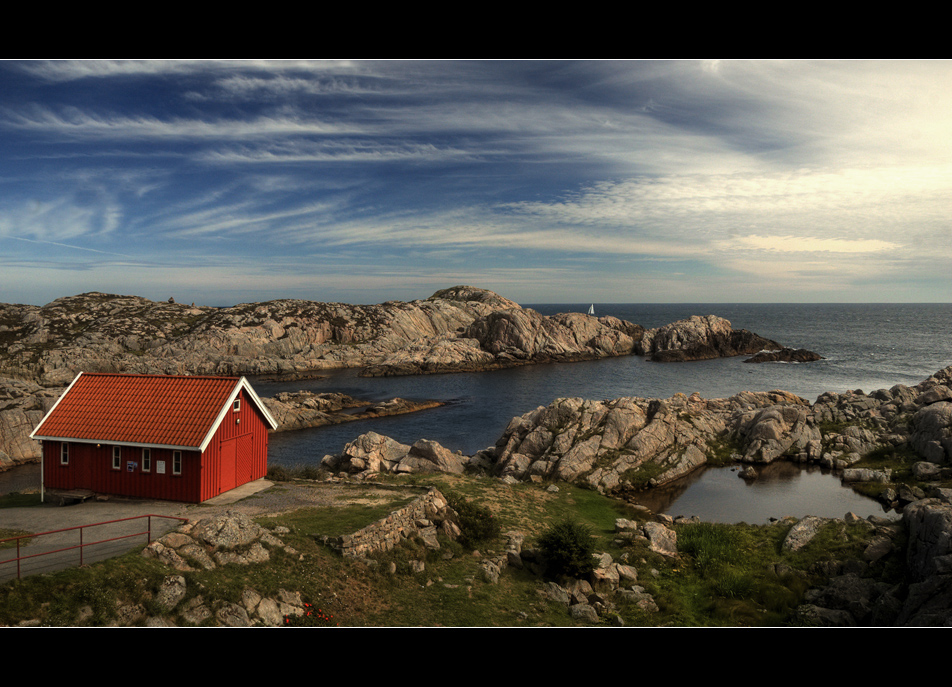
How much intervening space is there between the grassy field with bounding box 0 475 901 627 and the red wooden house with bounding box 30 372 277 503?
4.86m

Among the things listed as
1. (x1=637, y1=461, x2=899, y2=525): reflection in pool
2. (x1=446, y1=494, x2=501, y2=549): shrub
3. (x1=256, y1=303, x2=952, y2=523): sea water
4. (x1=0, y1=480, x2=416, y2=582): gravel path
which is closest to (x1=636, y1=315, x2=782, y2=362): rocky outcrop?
(x1=256, y1=303, x2=952, y2=523): sea water

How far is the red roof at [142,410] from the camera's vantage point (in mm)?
20984

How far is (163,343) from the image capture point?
351 ft

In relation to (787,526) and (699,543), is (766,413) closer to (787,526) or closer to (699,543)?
(787,526)

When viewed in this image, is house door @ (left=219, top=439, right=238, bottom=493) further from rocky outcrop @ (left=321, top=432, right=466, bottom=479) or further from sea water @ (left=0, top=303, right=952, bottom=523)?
sea water @ (left=0, top=303, right=952, bottom=523)

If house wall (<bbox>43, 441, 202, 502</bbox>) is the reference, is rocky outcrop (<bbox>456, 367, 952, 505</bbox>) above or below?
below

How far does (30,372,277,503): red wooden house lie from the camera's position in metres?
20.7

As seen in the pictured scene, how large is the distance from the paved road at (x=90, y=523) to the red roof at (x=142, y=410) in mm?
2461

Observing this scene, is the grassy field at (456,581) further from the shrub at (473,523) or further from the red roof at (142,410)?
the red roof at (142,410)

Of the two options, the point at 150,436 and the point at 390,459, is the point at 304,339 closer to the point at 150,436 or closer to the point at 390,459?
the point at 390,459

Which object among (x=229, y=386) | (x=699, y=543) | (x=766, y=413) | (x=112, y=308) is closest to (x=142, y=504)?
(x=229, y=386)

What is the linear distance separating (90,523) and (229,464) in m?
5.35

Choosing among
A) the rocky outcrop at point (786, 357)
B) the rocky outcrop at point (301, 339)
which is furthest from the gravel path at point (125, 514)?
the rocky outcrop at point (786, 357)

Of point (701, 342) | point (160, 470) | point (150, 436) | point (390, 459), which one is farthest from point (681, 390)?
point (150, 436)
